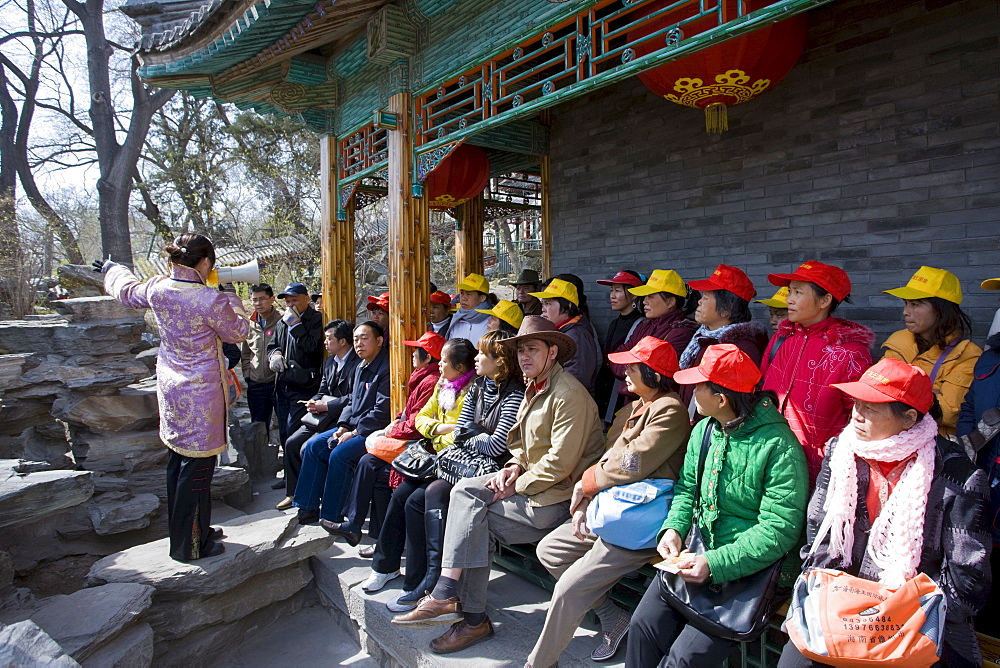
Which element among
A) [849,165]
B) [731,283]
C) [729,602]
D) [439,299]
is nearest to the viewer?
[729,602]

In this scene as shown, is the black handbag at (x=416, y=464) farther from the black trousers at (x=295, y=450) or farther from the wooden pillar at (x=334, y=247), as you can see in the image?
the wooden pillar at (x=334, y=247)

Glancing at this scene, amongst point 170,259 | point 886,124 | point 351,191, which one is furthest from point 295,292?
point 886,124

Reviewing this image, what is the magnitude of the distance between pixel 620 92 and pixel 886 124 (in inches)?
94.1

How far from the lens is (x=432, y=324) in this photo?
19.1ft

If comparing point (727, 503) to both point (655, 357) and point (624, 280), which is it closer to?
point (655, 357)

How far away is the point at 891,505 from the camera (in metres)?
2.01

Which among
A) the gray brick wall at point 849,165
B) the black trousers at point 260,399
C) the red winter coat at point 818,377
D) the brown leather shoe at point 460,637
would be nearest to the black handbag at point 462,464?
the brown leather shoe at point 460,637

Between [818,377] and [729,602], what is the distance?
3.49ft

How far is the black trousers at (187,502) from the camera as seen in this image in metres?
3.62

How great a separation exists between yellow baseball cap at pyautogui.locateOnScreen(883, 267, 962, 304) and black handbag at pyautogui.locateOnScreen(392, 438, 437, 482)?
2450 millimetres

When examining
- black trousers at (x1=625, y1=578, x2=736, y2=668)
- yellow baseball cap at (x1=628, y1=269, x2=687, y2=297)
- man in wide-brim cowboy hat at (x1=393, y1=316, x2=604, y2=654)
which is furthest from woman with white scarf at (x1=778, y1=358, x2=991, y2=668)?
yellow baseball cap at (x1=628, y1=269, x2=687, y2=297)

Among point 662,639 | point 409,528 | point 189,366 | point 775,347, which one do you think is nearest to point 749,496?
point 662,639

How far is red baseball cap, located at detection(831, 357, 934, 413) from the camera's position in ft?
6.50

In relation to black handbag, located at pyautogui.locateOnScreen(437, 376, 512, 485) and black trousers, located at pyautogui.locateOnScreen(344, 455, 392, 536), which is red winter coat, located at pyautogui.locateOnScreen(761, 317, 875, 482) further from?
black trousers, located at pyautogui.locateOnScreen(344, 455, 392, 536)
